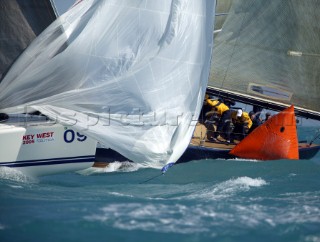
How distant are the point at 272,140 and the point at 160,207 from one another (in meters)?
6.45

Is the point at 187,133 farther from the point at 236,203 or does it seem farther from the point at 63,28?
the point at 63,28

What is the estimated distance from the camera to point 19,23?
1091 centimetres

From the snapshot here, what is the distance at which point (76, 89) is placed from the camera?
993cm

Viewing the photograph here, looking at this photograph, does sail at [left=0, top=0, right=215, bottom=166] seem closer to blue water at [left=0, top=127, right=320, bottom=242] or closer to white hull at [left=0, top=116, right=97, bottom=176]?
white hull at [left=0, top=116, right=97, bottom=176]

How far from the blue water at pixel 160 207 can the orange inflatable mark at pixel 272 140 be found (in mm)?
2135

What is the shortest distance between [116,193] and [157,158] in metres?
1.02

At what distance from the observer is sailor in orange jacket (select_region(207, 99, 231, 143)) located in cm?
1406

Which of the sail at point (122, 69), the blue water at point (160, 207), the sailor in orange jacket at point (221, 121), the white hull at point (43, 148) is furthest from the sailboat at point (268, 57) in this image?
the white hull at point (43, 148)

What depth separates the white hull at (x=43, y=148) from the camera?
32.3 ft

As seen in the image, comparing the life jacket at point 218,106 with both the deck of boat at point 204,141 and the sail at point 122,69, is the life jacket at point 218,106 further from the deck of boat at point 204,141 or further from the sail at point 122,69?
the sail at point 122,69

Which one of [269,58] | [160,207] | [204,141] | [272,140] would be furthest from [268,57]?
[160,207]

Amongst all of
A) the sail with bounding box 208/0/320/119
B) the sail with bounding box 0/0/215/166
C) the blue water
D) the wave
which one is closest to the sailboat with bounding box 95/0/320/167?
the sail with bounding box 208/0/320/119

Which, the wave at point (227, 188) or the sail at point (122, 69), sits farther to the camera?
the sail at point (122, 69)

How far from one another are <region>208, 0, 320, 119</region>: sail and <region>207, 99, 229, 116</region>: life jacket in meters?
0.49
